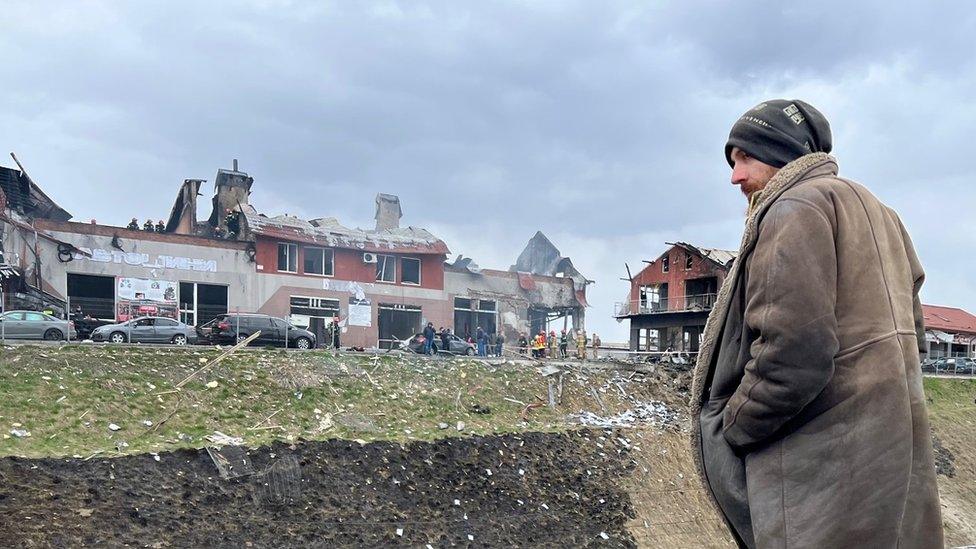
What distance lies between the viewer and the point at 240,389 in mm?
16469

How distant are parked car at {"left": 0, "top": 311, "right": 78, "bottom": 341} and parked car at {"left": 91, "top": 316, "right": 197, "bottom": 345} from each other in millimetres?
1112

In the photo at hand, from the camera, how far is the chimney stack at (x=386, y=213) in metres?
47.9

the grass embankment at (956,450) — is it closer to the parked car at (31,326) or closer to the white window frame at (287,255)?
the parked car at (31,326)

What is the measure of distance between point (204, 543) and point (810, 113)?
1035 cm

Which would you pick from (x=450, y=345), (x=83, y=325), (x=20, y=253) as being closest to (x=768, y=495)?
(x=83, y=325)

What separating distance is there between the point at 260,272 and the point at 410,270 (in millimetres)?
8604

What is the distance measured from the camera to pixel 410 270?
42594mm

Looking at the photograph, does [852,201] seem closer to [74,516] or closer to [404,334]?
[74,516]

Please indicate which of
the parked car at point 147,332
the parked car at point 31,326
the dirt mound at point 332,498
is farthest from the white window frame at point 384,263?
the dirt mound at point 332,498

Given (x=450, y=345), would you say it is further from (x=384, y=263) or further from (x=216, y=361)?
(x=216, y=361)

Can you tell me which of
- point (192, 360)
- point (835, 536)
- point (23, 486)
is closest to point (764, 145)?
point (835, 536)

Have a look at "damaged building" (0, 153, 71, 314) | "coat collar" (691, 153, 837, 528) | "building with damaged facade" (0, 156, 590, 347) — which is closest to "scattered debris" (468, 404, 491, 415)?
"coat collar" (691, 153, 837, 528)

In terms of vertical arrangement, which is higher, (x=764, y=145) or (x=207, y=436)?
(x=764, y=145)

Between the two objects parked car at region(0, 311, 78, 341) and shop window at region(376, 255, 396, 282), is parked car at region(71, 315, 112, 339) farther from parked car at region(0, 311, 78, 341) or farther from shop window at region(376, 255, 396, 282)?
shop window at region(376, 255, 396, 282)
